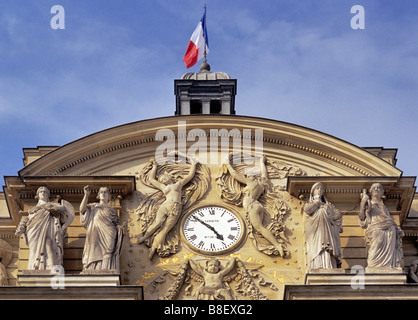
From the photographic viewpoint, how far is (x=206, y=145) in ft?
106

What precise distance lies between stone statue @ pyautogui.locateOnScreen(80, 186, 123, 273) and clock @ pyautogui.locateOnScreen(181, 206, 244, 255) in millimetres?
1706

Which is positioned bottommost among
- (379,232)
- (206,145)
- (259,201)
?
(379,232)

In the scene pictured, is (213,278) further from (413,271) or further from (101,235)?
(413,271)

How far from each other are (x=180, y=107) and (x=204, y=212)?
5278 mm

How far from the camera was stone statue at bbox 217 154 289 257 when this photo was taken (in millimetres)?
30578

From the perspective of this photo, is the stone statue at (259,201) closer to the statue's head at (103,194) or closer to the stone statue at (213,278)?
the stone statue at (213,278)

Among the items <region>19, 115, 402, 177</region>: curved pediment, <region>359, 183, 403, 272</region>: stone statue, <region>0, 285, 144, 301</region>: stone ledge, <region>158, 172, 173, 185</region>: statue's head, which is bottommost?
<region>0, 285, 144, 301</region>: stone ledge

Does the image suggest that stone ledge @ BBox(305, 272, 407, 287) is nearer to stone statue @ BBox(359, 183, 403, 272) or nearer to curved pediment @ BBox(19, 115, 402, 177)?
stone statue @ BBox(359, 183, 403, 272)

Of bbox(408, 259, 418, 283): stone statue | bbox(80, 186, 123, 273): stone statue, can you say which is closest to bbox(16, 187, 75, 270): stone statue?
bbox(80, 186, 123, 273): stone statue

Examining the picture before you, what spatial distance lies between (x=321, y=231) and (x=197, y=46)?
367 inches

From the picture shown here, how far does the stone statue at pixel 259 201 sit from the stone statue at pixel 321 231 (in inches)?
34.4

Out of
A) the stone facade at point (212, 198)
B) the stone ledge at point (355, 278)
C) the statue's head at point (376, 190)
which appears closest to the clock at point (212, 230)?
the stone facade at point (212, 198)

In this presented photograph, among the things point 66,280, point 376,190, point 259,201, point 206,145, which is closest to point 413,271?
point 376,190

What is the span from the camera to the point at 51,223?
29797 millimetres
